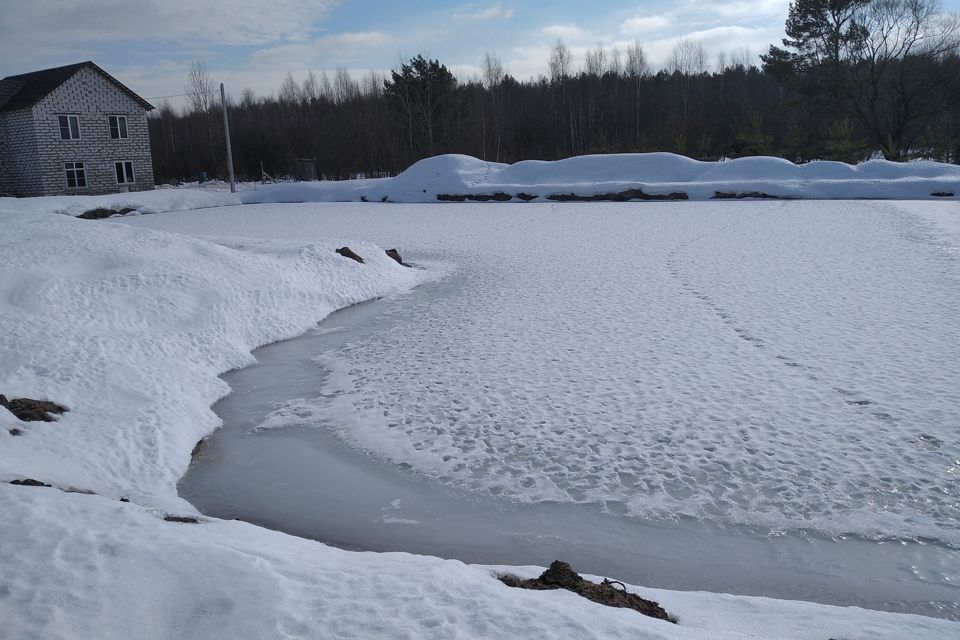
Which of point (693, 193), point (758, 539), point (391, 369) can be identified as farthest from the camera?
point (693, 193)

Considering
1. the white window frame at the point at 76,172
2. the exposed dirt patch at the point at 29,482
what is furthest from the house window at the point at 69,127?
the exposed dirt patch at the point at 29,482

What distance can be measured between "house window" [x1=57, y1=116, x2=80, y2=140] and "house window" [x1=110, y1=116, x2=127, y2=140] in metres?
1.73

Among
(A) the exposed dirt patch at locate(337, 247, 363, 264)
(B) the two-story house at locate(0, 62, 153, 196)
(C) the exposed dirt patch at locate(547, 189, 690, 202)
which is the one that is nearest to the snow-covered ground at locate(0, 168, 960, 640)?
(A) the exposed dirt patch at locate(337, 247, 363, 264)

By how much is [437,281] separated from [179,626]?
11.8 metres

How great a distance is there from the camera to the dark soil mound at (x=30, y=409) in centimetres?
636

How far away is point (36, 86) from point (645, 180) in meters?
28.5

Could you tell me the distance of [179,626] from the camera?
3.28 metres

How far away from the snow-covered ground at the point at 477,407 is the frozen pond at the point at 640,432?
5cm

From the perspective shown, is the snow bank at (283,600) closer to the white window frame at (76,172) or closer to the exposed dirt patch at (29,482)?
the exposed dirt patch at (29,482)

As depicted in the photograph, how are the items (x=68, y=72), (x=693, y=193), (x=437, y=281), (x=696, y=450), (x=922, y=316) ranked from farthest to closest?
(x=68, y=72) < (x=693, y=193) < (x=437, y=281) < (x=922, y=316) < (x=696, y=450)

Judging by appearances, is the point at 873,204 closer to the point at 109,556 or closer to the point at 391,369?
the point at 391,369

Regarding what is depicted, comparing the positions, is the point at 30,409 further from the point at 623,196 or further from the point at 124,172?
the point at 124,172

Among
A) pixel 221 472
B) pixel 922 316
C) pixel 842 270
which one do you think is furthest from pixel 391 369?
pixel 842 270

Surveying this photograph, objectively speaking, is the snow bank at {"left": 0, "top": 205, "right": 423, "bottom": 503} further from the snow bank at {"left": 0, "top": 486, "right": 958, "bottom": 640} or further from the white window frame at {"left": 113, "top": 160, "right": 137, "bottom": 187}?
the white window frame at {"left": 113, "top": 160, "right": 137, "bottom": 187}
